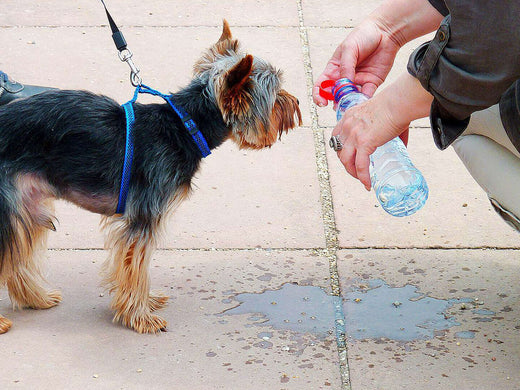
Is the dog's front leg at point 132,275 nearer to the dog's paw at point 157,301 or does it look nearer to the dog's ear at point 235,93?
the dog's paw at point 157,301

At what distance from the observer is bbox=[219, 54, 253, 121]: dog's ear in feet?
11.3

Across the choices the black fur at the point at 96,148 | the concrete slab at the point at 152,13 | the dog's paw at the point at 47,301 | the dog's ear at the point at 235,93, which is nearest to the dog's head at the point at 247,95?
the dog's ear at the point at 235,93

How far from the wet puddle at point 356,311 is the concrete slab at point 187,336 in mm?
13

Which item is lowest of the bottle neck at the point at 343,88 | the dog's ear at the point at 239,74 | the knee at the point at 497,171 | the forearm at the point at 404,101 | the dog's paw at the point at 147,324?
the dog's paw at the point at 147,324

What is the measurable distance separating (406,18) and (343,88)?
0.51 metres

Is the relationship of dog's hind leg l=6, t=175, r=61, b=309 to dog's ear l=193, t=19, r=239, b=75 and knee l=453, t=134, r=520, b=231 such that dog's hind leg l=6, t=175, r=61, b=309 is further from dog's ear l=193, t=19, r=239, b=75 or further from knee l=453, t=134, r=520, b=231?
knee l=453, t=134, r=520, b=231

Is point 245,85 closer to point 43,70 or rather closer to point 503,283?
point 503,283

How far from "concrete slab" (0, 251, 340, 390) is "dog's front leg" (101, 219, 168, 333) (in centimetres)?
7

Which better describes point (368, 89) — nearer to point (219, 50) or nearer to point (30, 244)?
point (219, 50)

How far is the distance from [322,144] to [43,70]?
89.7 inches

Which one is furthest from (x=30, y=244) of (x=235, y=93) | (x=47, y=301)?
(x=235, y=93)

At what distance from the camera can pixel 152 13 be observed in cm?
708

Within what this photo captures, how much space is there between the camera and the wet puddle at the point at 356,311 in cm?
362

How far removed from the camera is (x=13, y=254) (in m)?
3.49
